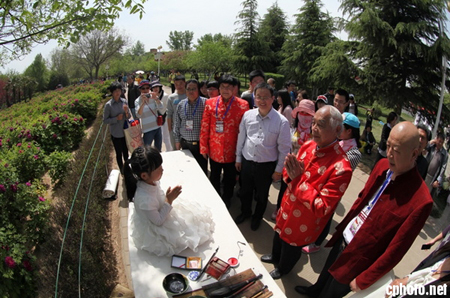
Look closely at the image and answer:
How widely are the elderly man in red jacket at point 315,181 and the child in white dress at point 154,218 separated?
2.65 ft

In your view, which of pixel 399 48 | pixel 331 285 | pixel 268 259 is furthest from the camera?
pixel 399 48

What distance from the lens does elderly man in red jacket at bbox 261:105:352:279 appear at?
6.68 ft

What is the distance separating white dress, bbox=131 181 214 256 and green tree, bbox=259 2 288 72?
71.7ft

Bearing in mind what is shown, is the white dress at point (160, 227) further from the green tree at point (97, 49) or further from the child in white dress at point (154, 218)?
the green tree at point (97, 49)

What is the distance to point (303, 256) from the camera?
317 centimetres

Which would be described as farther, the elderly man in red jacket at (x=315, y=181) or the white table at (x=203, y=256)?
the elderly man in red jacket at (x=315, y=181)

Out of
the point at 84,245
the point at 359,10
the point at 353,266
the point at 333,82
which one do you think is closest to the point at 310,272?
the point at 353,266

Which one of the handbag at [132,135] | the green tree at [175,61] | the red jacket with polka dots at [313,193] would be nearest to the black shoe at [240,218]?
the red jacket with polka dots at [313,193]

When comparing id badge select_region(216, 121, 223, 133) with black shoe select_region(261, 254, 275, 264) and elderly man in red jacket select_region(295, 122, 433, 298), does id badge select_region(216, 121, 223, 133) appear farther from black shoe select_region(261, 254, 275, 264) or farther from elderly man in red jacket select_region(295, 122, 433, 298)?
elderly man in red jacket select_region(295, 122, 433, 298)

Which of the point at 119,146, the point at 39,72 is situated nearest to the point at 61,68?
the point at 39,72

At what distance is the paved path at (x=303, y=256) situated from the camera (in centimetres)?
285

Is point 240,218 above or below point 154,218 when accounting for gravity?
below

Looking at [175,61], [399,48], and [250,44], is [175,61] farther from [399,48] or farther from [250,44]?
[399,48]

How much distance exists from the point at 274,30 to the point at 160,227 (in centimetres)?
2448
